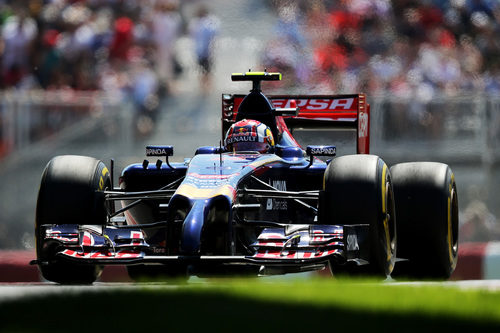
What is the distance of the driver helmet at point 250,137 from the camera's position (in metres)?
8.23

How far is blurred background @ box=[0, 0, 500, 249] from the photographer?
39.1 ft

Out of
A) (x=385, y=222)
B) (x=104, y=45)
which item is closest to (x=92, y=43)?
(x=104, y=45)

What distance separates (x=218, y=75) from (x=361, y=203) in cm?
677

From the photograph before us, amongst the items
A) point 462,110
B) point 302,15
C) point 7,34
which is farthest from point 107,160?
point 462,110

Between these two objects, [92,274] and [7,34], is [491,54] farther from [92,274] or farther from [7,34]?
[92,274]

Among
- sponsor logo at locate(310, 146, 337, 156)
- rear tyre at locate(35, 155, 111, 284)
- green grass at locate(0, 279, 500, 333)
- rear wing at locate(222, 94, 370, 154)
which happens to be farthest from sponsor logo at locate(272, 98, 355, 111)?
green grass at locate(0, 279, 500, 333)

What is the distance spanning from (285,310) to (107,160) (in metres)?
7.45

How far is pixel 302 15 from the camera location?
13609 millimetres

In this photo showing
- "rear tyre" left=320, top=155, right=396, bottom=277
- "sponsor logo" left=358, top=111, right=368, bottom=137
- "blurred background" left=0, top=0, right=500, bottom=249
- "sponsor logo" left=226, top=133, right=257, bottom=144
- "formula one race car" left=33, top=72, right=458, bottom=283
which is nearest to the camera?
"formula one race car" left=33, top=72, right=458, bottom=283

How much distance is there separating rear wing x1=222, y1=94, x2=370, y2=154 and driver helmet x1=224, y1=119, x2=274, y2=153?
1.24 meters

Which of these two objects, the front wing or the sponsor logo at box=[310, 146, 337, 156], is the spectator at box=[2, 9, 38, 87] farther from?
the front wing

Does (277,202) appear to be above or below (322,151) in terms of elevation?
below

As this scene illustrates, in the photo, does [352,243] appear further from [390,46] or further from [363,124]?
[390,46]

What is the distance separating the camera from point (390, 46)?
1349cm
